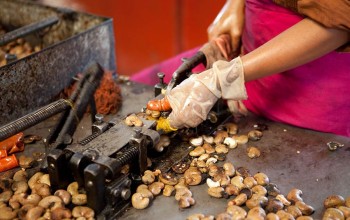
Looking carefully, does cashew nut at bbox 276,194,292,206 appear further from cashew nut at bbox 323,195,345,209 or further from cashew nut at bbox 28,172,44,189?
cashew nut at bbox 28,172,44,189

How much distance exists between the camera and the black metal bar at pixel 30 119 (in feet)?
3.86

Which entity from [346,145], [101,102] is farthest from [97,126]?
[346,145]

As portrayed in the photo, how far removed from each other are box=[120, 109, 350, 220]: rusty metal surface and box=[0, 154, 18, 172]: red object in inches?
17.2

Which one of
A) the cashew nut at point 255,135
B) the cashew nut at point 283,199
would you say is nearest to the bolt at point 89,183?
the cashew nut at point 283,199

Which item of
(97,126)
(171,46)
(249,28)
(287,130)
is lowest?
(171,46)

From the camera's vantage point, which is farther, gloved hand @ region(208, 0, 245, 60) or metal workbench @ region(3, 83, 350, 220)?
gloved hand @ region(208, 0, 245, 60)

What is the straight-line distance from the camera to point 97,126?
4.32 ft

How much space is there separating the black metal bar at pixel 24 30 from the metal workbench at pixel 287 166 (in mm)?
457

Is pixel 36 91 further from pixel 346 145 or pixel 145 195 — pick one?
pixel 346 145

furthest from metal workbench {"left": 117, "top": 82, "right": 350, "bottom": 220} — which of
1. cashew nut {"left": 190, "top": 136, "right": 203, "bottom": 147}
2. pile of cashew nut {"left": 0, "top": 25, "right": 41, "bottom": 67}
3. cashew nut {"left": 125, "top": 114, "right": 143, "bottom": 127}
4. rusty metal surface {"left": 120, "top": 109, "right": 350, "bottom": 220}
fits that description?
pile of cashew nut {"left": 0, "top": 25, "right": 41, "bottom": 67}

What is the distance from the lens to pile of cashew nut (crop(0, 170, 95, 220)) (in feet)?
3.75

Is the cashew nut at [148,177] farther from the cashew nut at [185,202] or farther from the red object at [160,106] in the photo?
the red object at [160,106]

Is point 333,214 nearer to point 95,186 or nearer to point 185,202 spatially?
point 185,202

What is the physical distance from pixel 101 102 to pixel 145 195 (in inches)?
23.3
